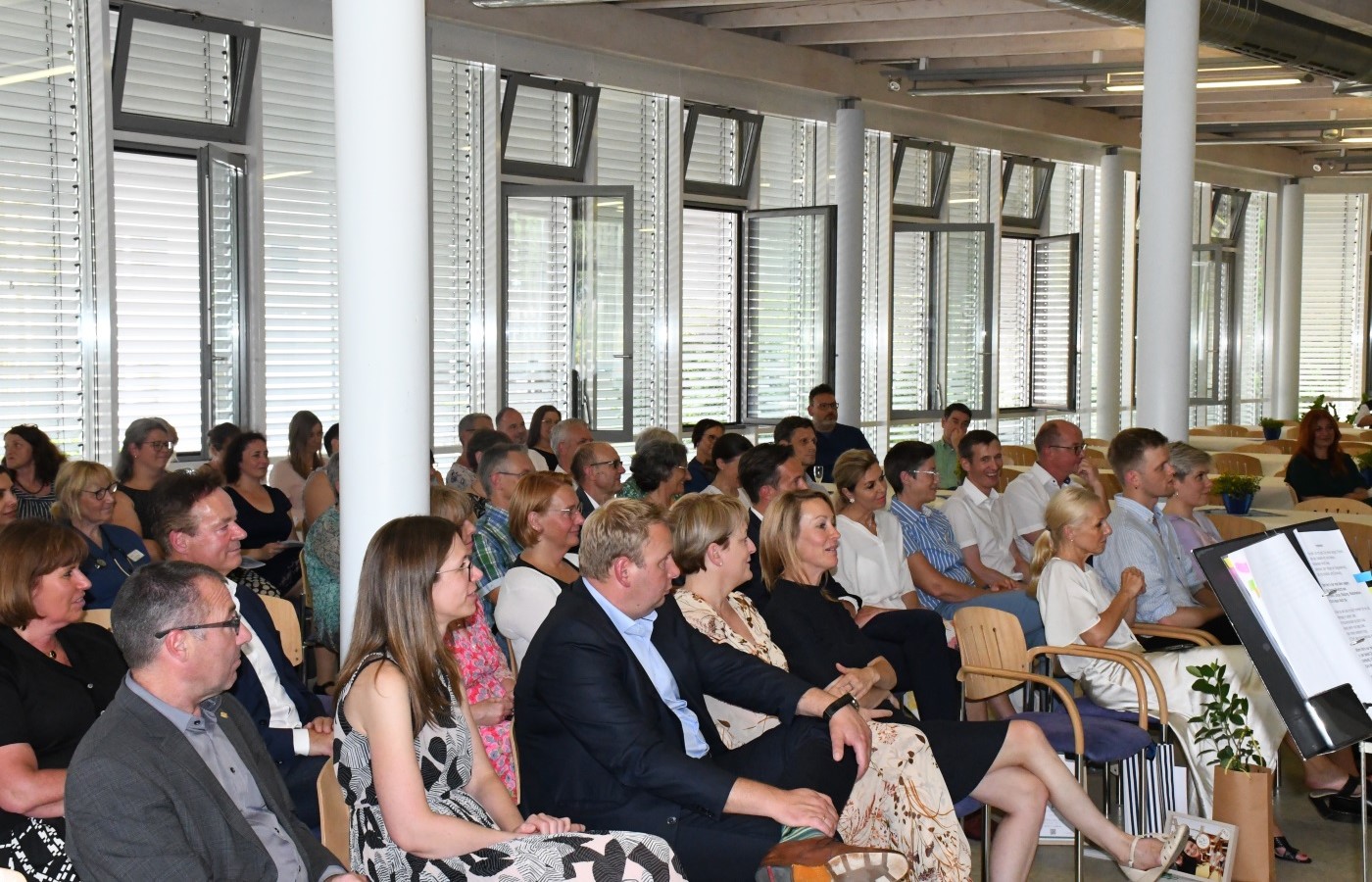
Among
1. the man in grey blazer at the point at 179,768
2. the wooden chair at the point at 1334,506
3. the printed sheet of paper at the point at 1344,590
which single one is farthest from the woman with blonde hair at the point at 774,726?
the wooden chair at the point at 1334,506

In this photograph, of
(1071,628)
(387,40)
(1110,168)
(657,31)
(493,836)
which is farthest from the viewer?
(1110,168)

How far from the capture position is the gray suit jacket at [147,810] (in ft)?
7.99

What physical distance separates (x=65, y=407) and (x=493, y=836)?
602 cm

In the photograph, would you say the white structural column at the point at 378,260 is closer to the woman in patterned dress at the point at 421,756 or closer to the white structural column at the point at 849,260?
the woman in patterned dress at the point at 421,756

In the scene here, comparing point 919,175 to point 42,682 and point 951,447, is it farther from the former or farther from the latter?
point 42,682

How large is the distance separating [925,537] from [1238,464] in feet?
15.5

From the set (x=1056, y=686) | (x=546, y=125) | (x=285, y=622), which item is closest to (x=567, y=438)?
(x=546, y=125)

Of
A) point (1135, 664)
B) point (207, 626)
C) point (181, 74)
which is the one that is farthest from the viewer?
point (181, 74)

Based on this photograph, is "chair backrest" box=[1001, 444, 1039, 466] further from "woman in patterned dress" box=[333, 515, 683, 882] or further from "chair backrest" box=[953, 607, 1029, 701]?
"woman in patterned dress" box=[333, 515, 683, 882]

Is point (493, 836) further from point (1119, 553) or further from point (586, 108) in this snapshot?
point (586, 108)

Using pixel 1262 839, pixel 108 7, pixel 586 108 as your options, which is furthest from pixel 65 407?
pixel 1262 839

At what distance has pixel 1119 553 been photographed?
5.58 meters

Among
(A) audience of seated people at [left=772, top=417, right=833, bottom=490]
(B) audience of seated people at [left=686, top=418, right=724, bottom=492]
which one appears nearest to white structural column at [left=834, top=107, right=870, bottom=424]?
(B) audience of seated people at [left=686, top=418, right=724, bottom=492]

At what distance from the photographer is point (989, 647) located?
15.3 feet
